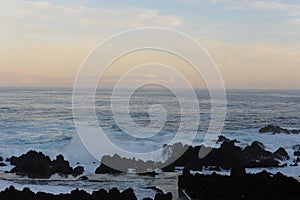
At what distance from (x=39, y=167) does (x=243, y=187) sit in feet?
30.4

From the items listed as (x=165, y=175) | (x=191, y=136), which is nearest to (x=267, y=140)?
(x=191, y=136)

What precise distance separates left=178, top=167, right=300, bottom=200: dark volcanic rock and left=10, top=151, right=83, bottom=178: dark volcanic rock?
20.1 feet

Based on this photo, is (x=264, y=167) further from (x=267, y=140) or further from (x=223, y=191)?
(x=267, y=140)

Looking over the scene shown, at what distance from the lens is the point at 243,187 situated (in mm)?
14930

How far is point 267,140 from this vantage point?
31781 millimetres

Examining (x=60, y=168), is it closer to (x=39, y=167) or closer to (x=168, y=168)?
(x=39, y=167)

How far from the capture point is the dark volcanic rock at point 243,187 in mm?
14320

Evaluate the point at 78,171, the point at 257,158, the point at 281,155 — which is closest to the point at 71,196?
the point at 78,171

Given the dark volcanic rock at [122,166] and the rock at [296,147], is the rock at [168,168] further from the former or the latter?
the rock at [296,147]

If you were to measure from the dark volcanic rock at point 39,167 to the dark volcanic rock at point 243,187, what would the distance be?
241 inches

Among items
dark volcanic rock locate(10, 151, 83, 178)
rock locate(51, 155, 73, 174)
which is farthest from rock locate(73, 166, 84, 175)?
rock locate(51, 155, 73, 174)

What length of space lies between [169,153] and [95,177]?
22.8ft

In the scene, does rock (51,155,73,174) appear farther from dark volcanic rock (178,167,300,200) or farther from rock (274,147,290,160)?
rock (274,147,290,160)

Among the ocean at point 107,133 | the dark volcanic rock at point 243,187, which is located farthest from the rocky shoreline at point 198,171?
the ocean at point 107,133
